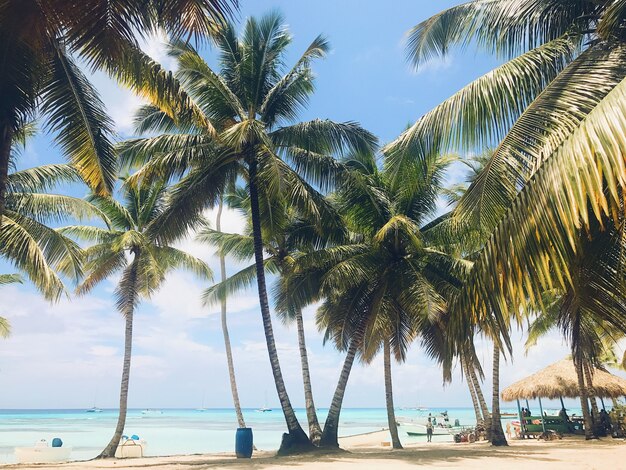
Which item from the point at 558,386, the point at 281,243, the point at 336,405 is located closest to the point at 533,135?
the point at 336,405

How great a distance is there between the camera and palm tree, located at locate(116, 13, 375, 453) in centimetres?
1438

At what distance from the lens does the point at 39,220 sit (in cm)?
1598

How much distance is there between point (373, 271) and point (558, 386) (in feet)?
37.5

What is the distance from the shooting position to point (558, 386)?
22.0 meters

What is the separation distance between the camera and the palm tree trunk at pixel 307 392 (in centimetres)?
1672

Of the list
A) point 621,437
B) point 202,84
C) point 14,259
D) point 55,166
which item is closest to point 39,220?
point 55,166

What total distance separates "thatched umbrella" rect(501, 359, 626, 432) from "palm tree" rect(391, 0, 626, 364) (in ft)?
59.8

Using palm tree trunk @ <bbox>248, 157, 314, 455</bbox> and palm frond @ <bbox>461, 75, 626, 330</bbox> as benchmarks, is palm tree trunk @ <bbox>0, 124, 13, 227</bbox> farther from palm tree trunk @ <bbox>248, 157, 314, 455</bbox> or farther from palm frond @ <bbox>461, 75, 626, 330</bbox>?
palm frond @ <bbox>461, 75, 626, 330</bbox>

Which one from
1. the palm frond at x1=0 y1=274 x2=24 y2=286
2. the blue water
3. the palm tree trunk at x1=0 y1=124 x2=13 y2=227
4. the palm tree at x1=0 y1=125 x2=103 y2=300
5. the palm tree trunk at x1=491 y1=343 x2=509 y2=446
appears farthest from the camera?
the blue water

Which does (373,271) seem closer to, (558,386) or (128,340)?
(128,340)

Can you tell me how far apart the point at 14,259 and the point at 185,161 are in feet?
16.2

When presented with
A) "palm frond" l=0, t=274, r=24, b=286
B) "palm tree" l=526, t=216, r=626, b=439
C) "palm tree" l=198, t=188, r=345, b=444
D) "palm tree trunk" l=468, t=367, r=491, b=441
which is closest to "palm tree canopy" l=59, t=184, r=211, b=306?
"palm tree" l=198, t=188, r=345, b=444

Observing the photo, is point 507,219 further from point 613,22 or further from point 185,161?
point 185,161

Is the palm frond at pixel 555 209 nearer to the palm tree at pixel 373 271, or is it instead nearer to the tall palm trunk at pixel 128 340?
the palm tree at pixel 373 271
